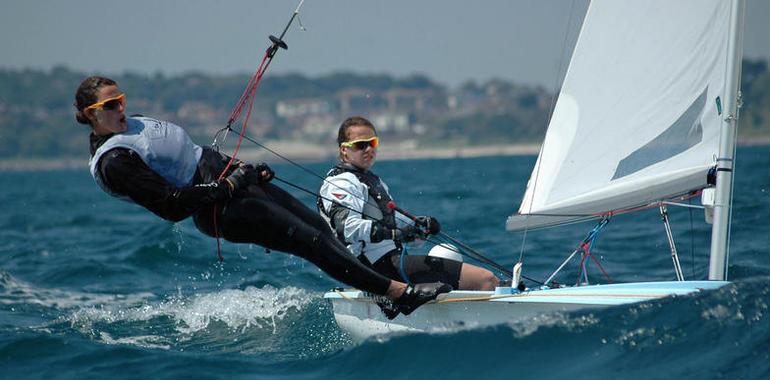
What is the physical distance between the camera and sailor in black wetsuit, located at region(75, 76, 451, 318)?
3.94 metres

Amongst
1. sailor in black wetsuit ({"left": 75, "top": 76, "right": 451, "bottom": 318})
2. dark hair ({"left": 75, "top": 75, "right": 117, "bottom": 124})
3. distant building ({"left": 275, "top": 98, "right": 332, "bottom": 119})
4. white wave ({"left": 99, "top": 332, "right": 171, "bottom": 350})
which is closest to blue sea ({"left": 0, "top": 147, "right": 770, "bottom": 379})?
white wave ({"left": 99, "top": 332, "right": 171, "bottom": 350})

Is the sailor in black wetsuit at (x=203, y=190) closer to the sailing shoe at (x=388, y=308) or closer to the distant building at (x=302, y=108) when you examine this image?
the sailing shoe at (x=388, y=308)

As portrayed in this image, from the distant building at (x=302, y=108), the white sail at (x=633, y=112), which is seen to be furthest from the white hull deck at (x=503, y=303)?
the distant building at (x=302, y=108)

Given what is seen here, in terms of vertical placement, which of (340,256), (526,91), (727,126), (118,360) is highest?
(526,91)

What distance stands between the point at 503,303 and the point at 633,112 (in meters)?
1.09

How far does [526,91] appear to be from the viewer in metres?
101

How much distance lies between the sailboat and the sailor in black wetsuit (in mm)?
377

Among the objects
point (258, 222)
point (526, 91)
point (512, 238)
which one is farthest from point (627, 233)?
point (526, 91)

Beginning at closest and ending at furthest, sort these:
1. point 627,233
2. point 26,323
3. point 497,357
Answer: point 497,357 < point 26,323 < point 627,233

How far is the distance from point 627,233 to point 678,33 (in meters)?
4.66

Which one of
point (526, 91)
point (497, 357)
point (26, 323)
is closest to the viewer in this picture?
point (497, 357)

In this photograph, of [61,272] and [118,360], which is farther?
[61,272]

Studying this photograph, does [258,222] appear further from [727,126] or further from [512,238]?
[512,238]

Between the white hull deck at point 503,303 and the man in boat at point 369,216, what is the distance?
0.21 m
